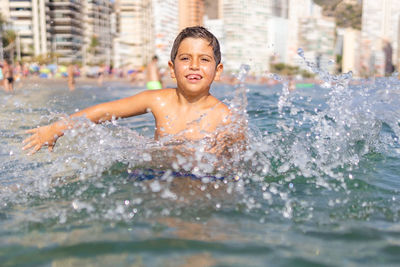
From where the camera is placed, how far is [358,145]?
12.9 ft

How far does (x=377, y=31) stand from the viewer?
31125mm

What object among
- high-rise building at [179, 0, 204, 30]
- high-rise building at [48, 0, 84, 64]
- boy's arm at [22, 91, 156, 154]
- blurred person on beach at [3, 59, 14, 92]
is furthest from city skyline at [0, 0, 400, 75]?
boy's arm at [22, 91, 156, 154]

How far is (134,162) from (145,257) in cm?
136

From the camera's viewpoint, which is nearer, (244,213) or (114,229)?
(114,229)

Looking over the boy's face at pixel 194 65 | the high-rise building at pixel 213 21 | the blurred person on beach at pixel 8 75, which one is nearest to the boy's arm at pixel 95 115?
the boy's face at pixel 194 65

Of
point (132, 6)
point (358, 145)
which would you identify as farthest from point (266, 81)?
point (358, 145)

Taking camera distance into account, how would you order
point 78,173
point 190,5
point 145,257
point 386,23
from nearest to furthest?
point 145,257 < point 78,173 < point 190,5 < point 386,23

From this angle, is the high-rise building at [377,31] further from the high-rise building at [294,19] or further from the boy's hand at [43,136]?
the high-rise building at [294,19]

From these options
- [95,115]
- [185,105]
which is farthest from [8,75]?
[185,105]

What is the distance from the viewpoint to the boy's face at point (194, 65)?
3.01 metres

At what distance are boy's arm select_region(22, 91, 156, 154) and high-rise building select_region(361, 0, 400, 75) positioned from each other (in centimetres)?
1549

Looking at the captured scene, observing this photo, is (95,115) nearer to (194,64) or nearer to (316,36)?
(194,64)

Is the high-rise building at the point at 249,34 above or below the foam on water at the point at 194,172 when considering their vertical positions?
above

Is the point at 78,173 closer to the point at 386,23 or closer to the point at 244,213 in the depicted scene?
the point at 244,213
